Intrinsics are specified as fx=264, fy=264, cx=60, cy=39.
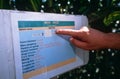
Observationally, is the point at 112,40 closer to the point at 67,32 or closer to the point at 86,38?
the point at 86,38

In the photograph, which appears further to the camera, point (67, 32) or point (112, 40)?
point (112, 40)

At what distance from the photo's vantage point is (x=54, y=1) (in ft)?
6.07

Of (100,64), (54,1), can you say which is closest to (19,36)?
(54,1)

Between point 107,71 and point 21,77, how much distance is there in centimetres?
114

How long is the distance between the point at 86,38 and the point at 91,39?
0.09ft

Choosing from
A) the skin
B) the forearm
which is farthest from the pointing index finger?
the forearm

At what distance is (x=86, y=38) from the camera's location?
1.19 metres

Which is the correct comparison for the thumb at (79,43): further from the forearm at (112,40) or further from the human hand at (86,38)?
the forearm at (112,40)

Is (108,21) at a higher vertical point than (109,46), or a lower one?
higher

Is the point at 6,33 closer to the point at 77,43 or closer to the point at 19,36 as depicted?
the point at 19,36

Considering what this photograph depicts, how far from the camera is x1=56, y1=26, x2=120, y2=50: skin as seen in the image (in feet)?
3.83

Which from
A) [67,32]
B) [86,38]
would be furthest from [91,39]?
[67,32]

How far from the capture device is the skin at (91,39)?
1.17m

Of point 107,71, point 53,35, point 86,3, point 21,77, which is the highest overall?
point 86,3
